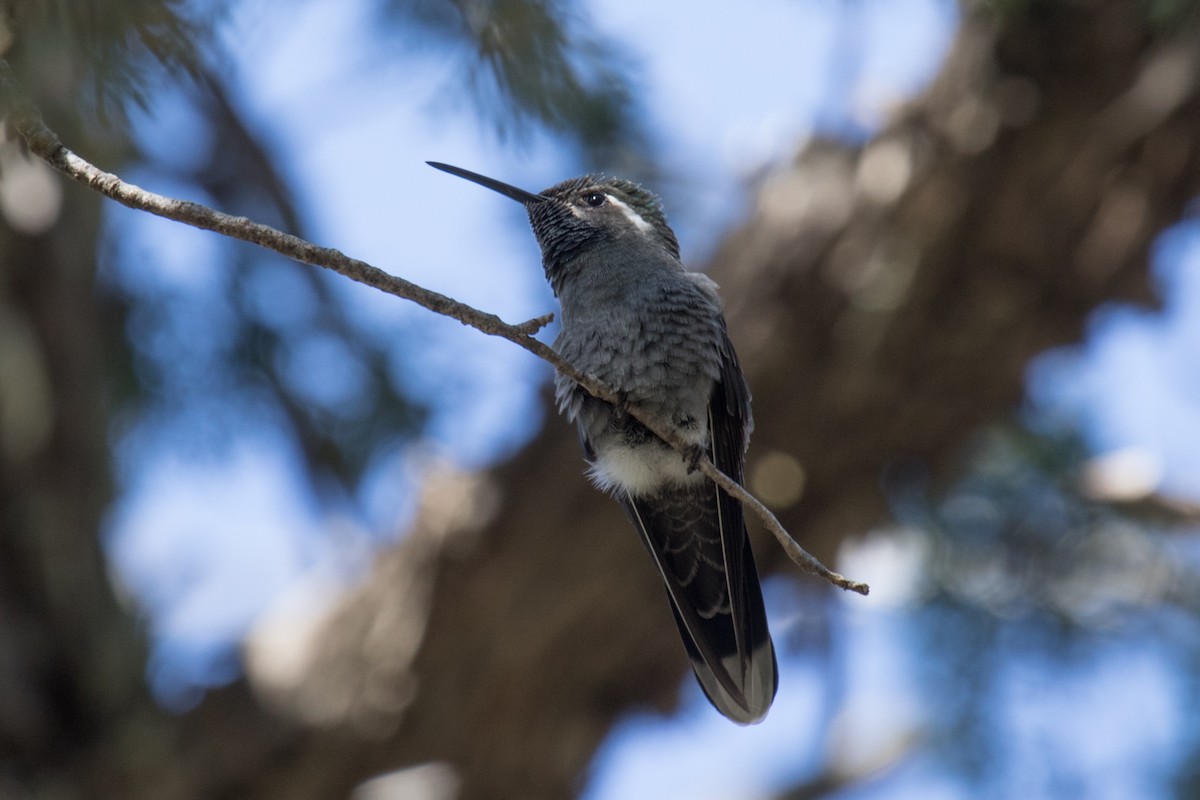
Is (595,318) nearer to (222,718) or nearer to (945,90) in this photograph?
(945,90)

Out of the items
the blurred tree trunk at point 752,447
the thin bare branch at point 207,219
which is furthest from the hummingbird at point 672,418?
the blurred tree trunk at point 752,447

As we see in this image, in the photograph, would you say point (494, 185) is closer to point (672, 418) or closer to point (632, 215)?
point (632, 215)

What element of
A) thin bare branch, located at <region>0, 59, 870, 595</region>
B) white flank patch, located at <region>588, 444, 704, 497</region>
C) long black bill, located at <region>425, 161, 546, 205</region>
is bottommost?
thin bare branch, located at <region>0, 59, 870, 595</region>

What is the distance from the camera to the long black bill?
2.47 metres

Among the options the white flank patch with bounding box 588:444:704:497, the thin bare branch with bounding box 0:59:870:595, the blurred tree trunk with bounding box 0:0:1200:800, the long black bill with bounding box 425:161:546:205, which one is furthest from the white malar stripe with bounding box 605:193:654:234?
the thin bare branch with bounding box 0:59:870:595

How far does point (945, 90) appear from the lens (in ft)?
13.1

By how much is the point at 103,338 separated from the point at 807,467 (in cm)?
261

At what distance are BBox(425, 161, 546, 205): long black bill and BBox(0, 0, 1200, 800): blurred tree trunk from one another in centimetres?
114

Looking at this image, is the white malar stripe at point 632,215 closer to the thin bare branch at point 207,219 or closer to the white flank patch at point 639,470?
the white flank patch at point 639,470

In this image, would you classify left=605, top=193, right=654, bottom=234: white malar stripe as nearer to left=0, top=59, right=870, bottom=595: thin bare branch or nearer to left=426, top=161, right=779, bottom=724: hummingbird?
left=426, top=161, right=779, bottom=724: hummingbird

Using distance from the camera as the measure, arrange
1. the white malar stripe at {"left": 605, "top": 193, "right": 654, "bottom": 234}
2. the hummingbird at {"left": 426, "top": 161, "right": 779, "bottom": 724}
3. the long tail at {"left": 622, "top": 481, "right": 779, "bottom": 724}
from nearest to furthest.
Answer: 1. the long tail at {"left": 622, "top": 481, "right": 779, "bottom": 724}
2. the hummingbird at {"left": 426, "top": 161, "right": 779, "bottom": 724}
3. the white malar stripe at {"left": 605, "top": 193, "right": 654, "bottom": 234}

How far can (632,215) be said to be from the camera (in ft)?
10.5

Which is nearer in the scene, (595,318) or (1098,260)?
(595,318)

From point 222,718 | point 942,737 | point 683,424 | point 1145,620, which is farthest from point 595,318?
point 1145,620
